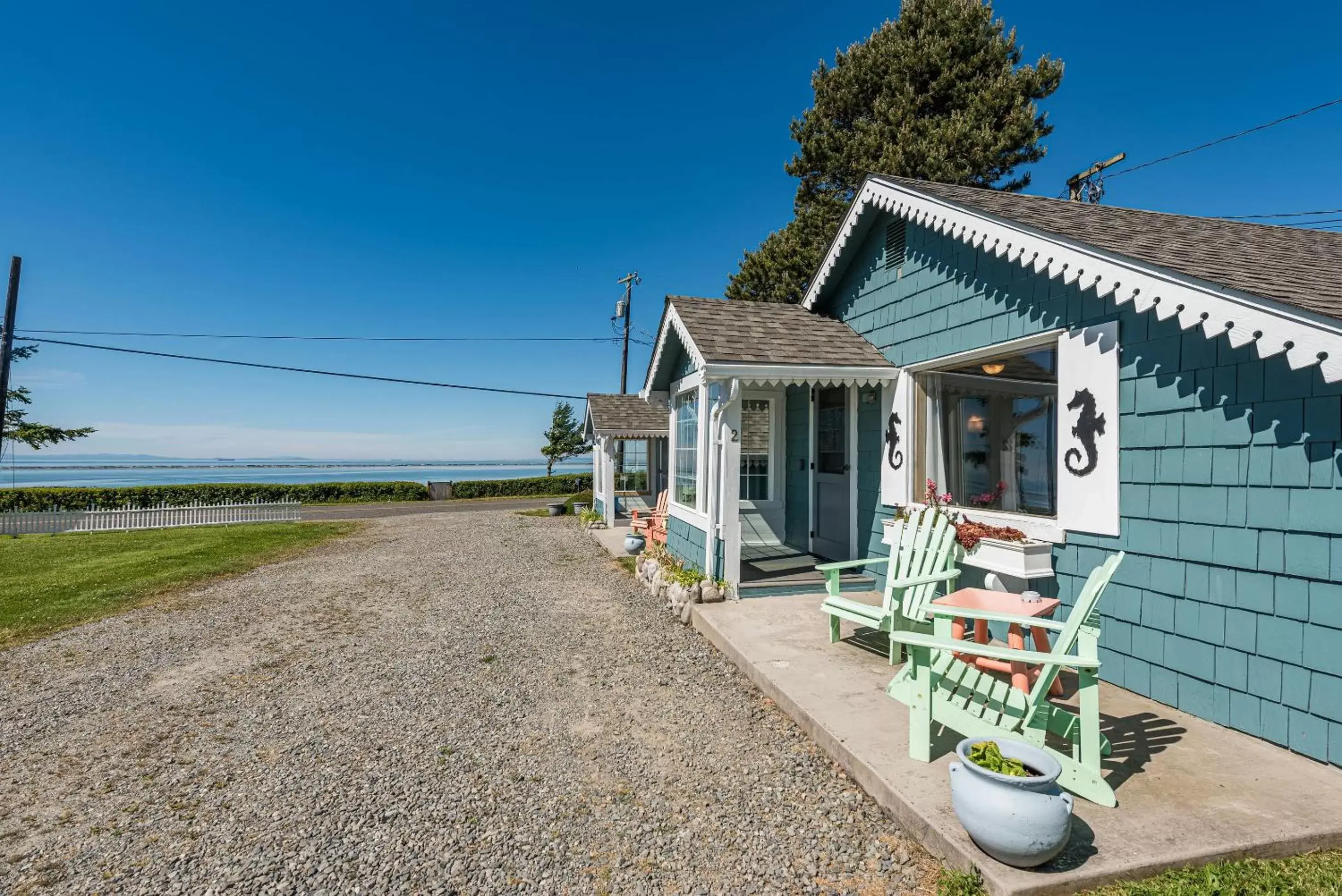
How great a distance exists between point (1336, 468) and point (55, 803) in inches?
256

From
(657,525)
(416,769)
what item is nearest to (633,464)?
(657,525)

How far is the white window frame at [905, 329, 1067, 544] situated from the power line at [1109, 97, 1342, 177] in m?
8.47

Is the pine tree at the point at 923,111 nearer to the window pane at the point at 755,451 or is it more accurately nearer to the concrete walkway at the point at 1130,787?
the window pane at the point at 755,451

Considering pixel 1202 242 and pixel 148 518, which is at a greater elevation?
pixel 1202 242

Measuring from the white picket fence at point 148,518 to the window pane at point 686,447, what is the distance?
14764 mm

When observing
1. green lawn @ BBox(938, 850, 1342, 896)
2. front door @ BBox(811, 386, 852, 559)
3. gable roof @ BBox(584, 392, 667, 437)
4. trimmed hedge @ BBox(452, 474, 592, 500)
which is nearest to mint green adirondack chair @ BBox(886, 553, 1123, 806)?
green lawn @ BBox(938, 850, 1342, 896)

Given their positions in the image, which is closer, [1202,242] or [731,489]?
[1202,242]

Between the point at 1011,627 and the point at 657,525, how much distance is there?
7.25 metres

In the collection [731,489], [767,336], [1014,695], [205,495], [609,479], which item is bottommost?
[205,495]

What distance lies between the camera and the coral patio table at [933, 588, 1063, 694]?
3.52 m

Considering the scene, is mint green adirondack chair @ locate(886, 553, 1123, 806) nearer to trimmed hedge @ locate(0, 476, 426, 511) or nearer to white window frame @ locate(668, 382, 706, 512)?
white window frame @ locate(668, 382, 706, 512)

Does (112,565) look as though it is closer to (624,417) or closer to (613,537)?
(613,537)

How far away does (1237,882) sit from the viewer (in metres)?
2.10

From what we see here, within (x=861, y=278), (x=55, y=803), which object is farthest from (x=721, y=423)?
(x=55, y=803)
